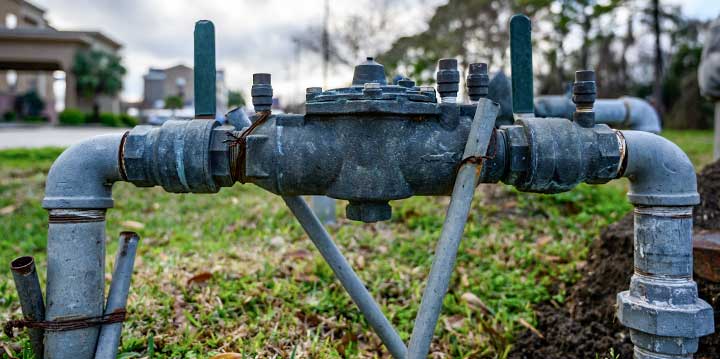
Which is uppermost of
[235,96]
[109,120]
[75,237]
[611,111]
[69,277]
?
[235,96]

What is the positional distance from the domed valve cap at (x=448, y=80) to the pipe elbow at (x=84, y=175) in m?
0.98

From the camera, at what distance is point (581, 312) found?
258 cm

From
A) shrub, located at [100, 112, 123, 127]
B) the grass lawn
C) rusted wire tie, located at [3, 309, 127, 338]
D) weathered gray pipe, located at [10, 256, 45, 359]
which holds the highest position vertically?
shrub, located at [100, 112, 123, 127]

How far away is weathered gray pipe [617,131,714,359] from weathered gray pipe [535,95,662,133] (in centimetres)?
166

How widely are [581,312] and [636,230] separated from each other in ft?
3.35

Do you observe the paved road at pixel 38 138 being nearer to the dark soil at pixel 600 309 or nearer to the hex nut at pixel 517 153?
the dark soil at pixel 600 309

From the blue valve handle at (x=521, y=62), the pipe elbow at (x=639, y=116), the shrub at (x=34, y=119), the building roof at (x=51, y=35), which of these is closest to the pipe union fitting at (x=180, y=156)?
the blue valve handle at (x=521, y=62)

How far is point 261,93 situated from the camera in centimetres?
166

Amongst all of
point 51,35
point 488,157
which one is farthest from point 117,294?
point 51,35

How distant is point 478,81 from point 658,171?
1.99 feet

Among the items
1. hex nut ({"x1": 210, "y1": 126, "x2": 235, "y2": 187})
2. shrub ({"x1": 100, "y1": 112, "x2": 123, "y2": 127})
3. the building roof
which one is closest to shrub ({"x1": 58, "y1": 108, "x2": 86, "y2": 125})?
shrub ({"x1": 100, "y1": 112, "x2": 123, "y2": 127})

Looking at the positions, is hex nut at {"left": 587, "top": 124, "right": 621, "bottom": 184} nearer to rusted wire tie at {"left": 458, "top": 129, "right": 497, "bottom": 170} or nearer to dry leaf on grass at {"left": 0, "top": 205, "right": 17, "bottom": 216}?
rusted wire tie at {"left": 458, "top": 129, "right": 497, "bottom": 170}

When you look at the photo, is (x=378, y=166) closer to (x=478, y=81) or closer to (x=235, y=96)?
(x=478, y=81)

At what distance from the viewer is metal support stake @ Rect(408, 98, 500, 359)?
1.37 metres
